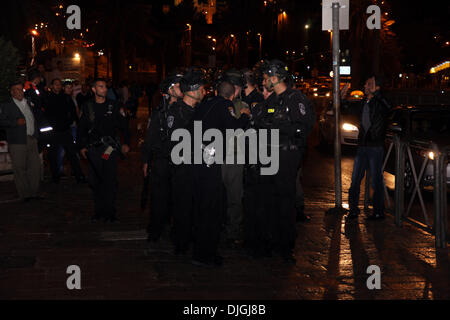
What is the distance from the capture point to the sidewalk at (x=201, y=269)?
604 cm

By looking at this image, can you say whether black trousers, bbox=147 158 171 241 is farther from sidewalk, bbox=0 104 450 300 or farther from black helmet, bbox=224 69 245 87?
black helmet, bbox=224 69 245 87

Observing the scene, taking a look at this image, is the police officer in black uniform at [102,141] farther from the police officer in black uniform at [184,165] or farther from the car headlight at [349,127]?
the car headlight at [349,127]

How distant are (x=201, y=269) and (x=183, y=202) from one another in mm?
806

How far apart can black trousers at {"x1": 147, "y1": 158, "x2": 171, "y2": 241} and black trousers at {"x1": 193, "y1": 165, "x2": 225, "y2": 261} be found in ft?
3.56

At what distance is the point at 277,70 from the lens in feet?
23.7

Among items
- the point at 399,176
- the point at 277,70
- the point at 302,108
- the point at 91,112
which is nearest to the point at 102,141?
the point at 91,112

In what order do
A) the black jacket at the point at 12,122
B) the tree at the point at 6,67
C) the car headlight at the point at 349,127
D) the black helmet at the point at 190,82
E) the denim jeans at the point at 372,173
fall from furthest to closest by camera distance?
the car headlight at the point at 349,127
the tree at the point at 6,67
the black jacket at the point at 12,122
the denim jeans at the point at 372,173
the black helmet at the point at 190,82

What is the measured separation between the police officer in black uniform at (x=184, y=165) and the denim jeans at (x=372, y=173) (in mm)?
2874

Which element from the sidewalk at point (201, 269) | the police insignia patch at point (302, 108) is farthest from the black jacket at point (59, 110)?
the police insignia patch at point (302, 108)

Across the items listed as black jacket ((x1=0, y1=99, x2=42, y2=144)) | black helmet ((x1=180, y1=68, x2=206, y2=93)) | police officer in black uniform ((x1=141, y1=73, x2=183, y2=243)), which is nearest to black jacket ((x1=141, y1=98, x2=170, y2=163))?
police officer in black uniform ((x1=141, y1=73, x2=183, y2=243))

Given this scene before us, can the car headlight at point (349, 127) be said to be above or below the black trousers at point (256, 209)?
above

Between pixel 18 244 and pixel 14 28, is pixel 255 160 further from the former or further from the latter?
pixel 14 28

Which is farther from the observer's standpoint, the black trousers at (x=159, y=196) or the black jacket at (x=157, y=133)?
the black trousers at (x=159, y=196)
